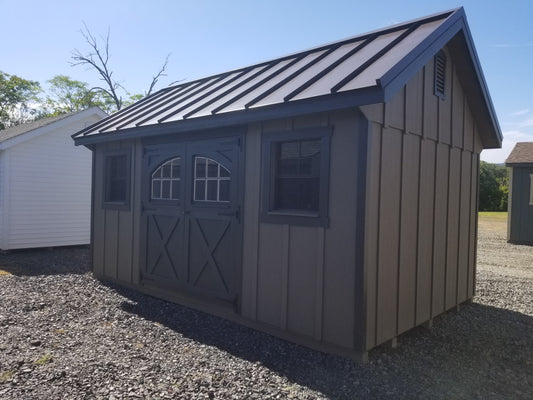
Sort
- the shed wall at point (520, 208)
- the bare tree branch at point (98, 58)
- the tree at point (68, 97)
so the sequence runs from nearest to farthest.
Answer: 1. the shed wall at point (520, 208)
2. the bare tree branch at point (98, 58)
3. the tree at point (68, 97)

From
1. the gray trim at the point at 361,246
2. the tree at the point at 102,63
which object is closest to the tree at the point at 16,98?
the tree at the point at 102,63

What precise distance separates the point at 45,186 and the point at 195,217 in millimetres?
7546

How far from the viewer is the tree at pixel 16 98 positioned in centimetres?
3404

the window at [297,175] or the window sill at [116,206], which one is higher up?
the window at [297,175]

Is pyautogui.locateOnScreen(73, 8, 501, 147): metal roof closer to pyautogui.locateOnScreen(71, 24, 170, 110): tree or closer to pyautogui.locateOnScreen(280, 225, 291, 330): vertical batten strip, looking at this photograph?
pyautogui.locateOnScreen(280, 225, 291, 330): vertical batten strip

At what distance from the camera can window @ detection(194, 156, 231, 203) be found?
547 cm

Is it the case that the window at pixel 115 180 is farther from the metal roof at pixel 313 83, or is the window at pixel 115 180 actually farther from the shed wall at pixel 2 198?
the shed wall at pixel 2 198

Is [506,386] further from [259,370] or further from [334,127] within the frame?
[334,127]

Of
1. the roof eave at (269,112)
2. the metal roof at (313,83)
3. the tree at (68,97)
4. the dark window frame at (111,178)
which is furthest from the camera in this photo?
the tree at (68,97)

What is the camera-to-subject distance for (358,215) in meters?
4.04

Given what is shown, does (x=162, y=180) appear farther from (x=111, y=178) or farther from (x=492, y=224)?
(x=492, y=224)

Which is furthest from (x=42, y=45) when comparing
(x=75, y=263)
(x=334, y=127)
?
(x=334, y=127)

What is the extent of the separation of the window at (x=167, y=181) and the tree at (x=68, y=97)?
105 ft

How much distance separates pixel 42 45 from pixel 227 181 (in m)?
20.1
